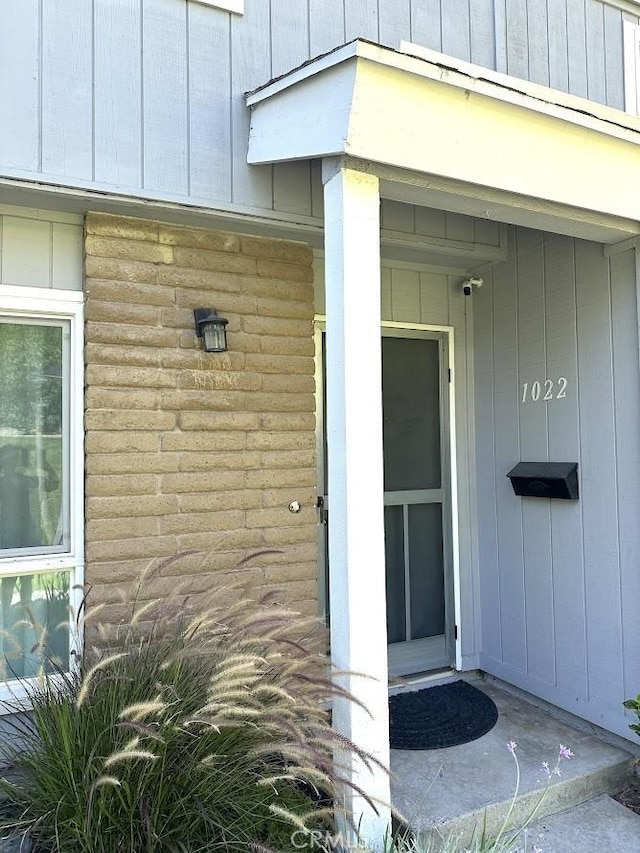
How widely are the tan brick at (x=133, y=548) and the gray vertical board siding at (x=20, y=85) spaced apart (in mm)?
1523

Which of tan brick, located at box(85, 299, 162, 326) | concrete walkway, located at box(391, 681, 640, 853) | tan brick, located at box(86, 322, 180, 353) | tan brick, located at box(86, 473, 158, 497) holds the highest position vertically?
tan brick, located at box(85, 299, 162, 326)

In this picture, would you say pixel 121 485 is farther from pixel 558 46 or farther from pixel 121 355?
pixel 558 46

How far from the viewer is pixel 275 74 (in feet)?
9.52

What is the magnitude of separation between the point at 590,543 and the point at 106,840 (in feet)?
8.42

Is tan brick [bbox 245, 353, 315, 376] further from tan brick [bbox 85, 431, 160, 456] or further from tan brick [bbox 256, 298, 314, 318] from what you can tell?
tan brick [bbox 85, 431, 160, 456]

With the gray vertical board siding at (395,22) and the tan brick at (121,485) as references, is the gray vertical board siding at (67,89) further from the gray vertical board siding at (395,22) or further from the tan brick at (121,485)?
the gray vertical board siding at (395,22)

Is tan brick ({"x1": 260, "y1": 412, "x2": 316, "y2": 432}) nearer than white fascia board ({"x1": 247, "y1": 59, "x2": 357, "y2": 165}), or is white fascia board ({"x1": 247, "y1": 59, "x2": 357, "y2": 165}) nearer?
white fascia board ({"x1": 247, "y1": 59, "x2": 357, "y2": 165})

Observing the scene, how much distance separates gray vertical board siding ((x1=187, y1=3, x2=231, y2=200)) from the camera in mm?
2707

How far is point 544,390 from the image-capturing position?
11.9 ft

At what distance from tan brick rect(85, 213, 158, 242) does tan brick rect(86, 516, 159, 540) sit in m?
1.23

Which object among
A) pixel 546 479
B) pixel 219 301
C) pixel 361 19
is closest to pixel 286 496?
pixel 219 301

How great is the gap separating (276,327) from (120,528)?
120 cm

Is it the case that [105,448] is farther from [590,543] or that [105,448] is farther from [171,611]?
[590,543]

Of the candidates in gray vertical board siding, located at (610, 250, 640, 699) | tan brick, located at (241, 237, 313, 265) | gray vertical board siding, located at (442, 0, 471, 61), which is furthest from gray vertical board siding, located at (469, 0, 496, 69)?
tan brick, located at (241, 237, 313, 265)
